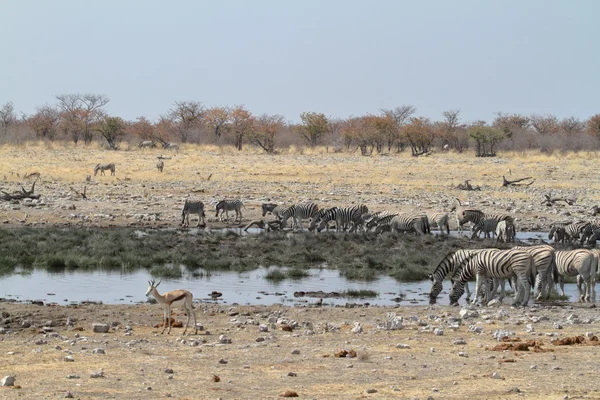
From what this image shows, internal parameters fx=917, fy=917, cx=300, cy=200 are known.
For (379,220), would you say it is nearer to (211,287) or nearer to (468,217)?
(468,217)

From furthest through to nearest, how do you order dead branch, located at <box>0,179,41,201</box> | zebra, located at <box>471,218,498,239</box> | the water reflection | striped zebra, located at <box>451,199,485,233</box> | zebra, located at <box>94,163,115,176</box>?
zebra, located at <box>94,163,115,176</box>, dead branch, located at <box>0,179,41,201</box>, striped zebra, located at <box>451,199,485,233</box>, zebra, located at <box>471,218,498,239</box>, the water reflection

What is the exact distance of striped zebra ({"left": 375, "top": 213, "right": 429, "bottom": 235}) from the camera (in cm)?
2602

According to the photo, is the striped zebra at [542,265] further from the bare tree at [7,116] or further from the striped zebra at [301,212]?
the bare tree at [7,116]

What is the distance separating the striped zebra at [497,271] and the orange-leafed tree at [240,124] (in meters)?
50.0

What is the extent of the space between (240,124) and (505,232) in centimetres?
5017

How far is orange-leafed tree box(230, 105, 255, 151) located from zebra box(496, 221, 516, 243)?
Answer: 139ft

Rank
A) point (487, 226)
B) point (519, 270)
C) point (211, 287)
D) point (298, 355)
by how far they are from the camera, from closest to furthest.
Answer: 1. point (298, 355)
2. point (519, 270)
3. point (211, 287)
4. point (487, 226)

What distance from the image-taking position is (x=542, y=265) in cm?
1584

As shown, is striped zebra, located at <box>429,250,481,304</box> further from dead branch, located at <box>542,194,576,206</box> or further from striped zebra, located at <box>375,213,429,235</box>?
dead branch, located at <box>542,194,576,206</box>

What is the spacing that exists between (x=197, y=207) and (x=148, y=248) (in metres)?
5.39

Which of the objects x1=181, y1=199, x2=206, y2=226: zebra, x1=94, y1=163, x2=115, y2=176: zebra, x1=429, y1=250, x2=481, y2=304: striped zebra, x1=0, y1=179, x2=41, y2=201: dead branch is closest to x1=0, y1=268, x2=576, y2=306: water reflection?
x1=429, y1=250, x2=481, y2=304: striped zebra

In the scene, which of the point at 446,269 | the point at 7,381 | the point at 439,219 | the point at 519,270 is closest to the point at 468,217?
the point at 439,219

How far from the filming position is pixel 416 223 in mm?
26000

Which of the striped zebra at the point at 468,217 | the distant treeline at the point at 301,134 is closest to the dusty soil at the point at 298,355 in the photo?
the striped zebra at the point at 468,217
